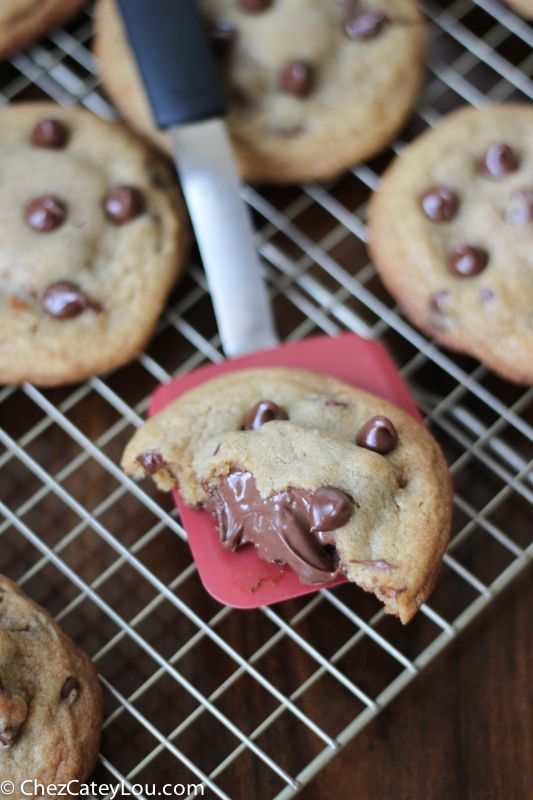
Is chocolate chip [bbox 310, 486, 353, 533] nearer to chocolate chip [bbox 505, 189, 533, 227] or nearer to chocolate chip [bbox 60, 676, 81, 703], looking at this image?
chocolate chip [bbox 60, 676, 81, 703]

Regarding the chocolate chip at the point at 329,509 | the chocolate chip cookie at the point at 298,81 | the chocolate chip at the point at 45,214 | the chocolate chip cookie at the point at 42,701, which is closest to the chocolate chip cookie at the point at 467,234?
the chocolate chip cookie at the point at 298,81

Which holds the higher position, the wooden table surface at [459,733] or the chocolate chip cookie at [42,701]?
the chocolate chip cookie at [42,701]

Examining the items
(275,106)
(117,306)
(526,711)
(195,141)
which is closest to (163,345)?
(117,306)

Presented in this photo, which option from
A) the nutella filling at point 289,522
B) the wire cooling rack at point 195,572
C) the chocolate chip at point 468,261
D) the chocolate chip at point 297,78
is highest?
the chocolate chip at point 297,78

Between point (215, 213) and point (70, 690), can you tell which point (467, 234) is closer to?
point (215, 213)

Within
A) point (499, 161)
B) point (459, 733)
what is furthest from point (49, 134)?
point (459, 733)

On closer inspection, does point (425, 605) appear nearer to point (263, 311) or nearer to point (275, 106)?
point (263, 311)

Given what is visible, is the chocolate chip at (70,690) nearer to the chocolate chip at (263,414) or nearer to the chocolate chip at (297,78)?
the chocolate chip at (263,414)
